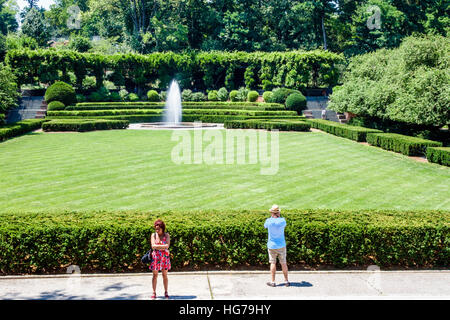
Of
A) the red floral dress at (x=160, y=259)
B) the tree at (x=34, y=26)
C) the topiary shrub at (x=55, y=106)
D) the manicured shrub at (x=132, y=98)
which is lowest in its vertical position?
the red floral dress at (x=160, y=259)

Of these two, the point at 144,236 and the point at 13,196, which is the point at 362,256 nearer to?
the point at 144,236

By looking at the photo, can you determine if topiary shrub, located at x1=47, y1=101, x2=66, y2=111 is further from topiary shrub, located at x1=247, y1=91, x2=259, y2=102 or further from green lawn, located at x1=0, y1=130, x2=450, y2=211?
topiary shrub, located at x1=247, y1=91, x2=259, y2=102

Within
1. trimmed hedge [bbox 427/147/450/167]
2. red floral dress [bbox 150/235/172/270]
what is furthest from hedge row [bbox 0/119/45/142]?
trimmed hedge [bbox 427/147/450/167]

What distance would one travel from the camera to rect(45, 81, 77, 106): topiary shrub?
44156 mm

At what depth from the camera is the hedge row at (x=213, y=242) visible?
29.1 feet

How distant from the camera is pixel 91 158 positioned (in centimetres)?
2122

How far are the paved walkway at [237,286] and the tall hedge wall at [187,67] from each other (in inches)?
1782

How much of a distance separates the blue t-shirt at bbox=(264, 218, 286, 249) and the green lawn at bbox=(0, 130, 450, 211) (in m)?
5.18

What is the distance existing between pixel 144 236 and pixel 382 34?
57957 mm

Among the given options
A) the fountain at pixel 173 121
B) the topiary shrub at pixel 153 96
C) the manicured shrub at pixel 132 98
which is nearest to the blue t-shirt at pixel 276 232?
the fountain at pixel 173 121

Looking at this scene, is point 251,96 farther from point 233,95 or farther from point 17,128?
point 17,128

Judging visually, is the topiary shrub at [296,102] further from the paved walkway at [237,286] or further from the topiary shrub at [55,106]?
the paved walkway at [237,286]

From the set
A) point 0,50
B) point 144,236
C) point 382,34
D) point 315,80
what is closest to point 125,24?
point 0,50

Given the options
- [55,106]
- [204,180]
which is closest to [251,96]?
[55,106]
